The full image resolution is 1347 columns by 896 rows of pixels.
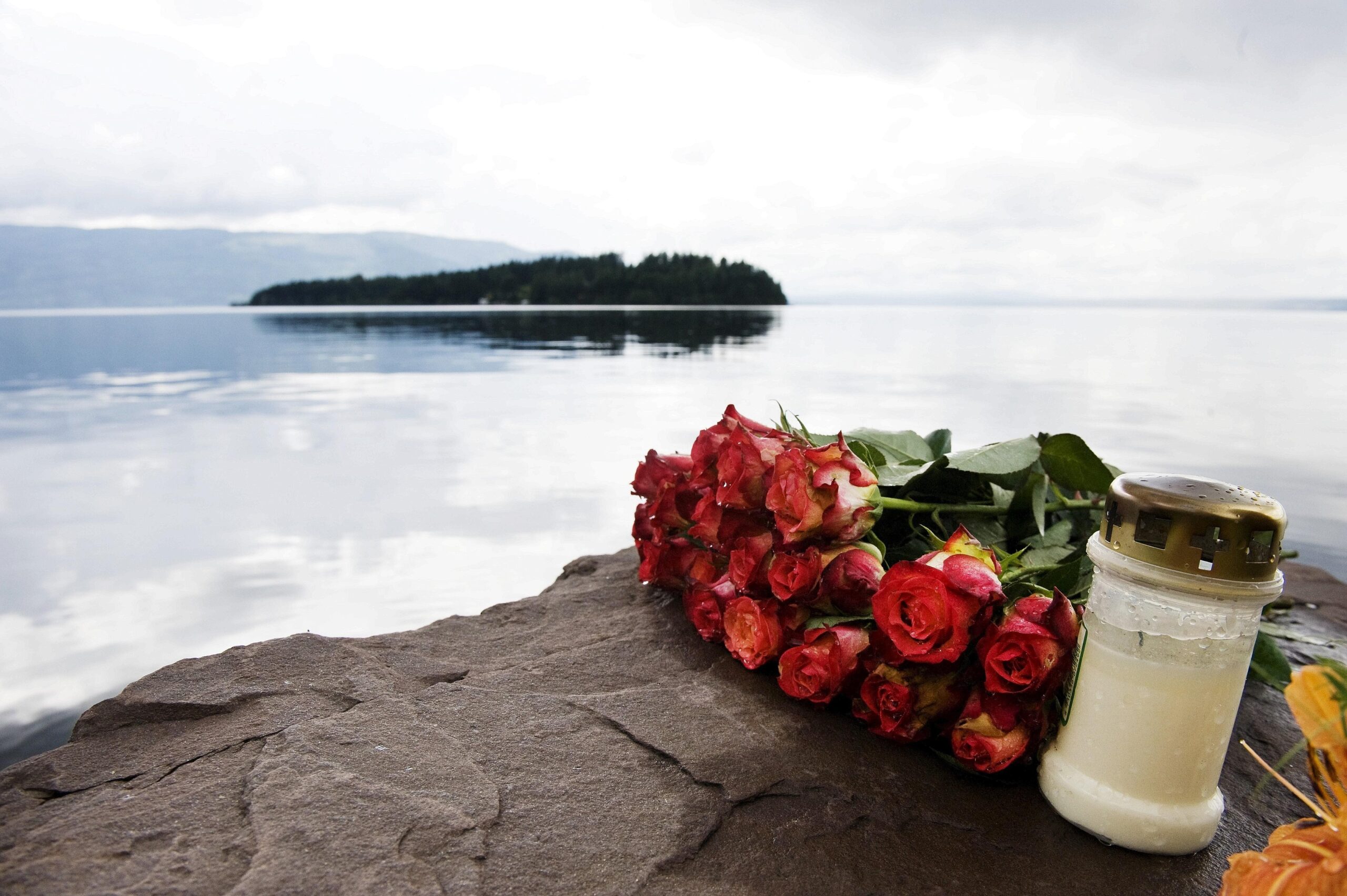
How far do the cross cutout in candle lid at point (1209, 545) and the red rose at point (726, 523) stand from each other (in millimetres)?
819

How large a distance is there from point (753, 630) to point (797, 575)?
0.76ft

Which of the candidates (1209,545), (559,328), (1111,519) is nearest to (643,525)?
(1111,519)

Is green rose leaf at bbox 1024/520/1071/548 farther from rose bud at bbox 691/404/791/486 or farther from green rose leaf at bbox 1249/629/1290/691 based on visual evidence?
rose bud at bbox 691/404/791/486

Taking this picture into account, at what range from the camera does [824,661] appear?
61.2 inches

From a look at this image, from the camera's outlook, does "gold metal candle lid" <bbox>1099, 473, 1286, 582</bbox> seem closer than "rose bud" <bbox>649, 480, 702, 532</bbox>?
Yes

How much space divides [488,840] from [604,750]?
313mm

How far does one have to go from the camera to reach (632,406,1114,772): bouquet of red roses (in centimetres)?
139

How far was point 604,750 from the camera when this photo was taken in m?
1.50

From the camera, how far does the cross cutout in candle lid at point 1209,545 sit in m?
1.12

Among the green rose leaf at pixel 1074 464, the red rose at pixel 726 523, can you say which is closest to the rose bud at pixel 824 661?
the red rose at pixel 726 523

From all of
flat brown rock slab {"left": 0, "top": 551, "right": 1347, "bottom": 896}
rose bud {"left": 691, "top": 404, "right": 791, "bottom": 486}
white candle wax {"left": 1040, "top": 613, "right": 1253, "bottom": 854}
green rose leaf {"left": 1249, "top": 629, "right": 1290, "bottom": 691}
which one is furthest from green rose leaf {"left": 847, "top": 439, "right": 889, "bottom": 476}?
green rose leaf {"left": 1249, "top": 629, "right": 1290, "bottom": 691}

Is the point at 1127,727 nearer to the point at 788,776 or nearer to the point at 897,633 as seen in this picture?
the point at 897,633

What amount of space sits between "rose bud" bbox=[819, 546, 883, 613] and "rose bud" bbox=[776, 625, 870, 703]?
5cm

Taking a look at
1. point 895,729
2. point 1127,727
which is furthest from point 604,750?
point 1127,727
